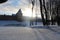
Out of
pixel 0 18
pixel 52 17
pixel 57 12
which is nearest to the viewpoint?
pixel 57 12

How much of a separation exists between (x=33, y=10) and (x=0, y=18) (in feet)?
68.9

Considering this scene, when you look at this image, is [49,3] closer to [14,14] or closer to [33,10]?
[33,10]

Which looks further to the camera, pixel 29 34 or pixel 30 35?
pixel 29 34

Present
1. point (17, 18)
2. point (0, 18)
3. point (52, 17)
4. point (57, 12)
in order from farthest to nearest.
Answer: point (0, 18), point (17, 18), point (52, 17), point (57, 12)

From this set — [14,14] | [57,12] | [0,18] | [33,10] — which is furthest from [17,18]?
[57,12]

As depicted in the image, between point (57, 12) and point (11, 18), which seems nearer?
point (57, 12)

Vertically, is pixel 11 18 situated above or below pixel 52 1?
below

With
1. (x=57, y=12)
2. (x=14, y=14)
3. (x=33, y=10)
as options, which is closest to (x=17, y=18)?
(x=14, y=14)

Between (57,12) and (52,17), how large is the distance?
78.4 inches

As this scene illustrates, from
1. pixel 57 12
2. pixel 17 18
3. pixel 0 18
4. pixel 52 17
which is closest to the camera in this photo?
pixel 57 12

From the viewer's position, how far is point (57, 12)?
25.5 meters

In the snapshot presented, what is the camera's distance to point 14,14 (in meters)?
46.2

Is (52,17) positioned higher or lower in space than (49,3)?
lower

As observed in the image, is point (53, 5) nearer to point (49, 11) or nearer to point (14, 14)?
point (49, 11)
